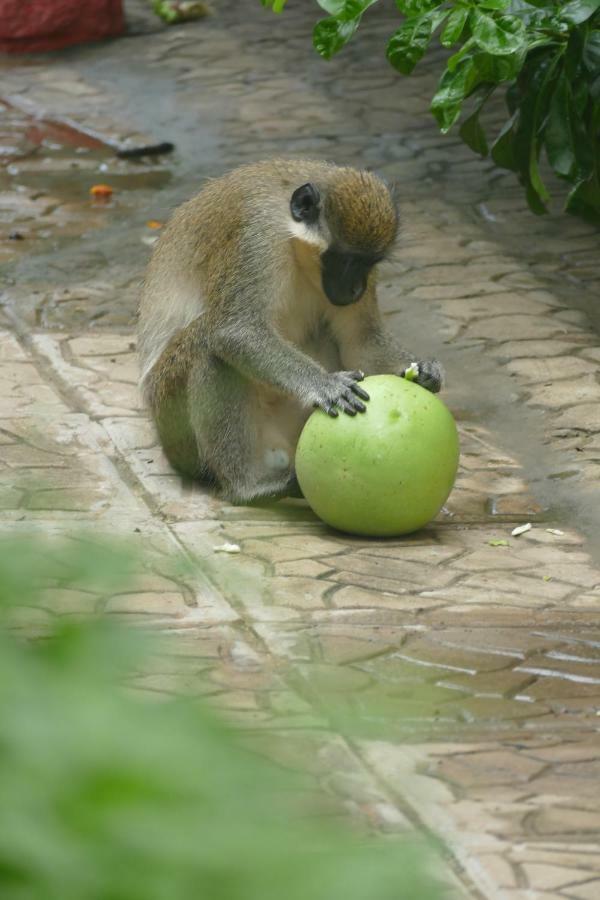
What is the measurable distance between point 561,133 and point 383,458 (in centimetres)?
298

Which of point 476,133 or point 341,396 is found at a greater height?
point 476,133

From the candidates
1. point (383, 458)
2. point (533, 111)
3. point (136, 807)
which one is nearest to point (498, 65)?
point (533, 111)

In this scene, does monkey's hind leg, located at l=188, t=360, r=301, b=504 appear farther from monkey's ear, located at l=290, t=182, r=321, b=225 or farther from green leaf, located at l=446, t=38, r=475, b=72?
green leaf, located at l=446, t=38, r=475, b=72

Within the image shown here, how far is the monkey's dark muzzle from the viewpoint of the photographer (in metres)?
5.95

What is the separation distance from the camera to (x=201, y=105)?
12.9 metres

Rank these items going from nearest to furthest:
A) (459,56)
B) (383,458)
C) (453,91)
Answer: (383,458), (459,56), (453,91)

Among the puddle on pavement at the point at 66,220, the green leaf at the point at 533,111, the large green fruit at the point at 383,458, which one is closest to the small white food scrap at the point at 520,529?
the large green fruit at the point at 383,458

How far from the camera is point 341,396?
5.54 meters

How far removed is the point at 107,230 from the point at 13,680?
30.0ft

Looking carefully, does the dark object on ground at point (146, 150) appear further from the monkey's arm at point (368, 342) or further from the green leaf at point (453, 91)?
the monkey's arm at point (368, 342)

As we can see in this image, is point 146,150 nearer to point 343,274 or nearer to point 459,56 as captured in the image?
point 459,56

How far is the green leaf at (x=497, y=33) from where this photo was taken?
256 inches

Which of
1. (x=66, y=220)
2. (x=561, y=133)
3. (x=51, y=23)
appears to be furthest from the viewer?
(x=51, y=23)

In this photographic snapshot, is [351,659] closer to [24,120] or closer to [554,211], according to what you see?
[554,211]
